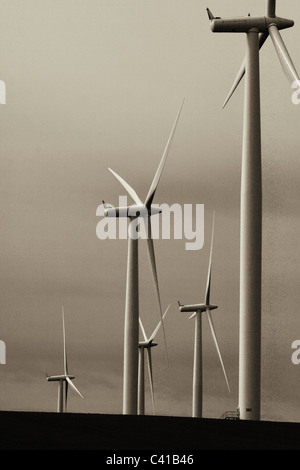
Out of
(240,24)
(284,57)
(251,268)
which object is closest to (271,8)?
(240,24)

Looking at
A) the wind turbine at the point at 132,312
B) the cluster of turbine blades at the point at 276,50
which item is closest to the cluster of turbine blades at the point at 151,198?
the wind turbine at the point at 132,312

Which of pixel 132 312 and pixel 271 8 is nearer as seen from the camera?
pixel 271 8

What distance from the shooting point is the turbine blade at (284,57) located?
156 feet

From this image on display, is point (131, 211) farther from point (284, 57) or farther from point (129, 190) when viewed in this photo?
point (284, 57)

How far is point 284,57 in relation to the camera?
1935 inches

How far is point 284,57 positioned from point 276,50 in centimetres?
119

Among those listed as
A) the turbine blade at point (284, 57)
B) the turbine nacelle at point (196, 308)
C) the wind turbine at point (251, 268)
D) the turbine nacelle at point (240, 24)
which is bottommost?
the wind turbine at point (251, 268)

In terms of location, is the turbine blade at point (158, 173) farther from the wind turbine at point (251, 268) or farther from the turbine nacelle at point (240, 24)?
the wind turbine at point (251, 268)

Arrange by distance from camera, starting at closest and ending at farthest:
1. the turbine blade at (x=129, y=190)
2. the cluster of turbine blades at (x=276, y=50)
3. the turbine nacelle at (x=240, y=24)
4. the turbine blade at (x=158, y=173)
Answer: the cluster of turbine blades at (x=276, y=50) → the turbine nacelle at (x=240, y=24) → the turbine blade at (x=158, y=173) → the turbine blade at (x=129, y=190)

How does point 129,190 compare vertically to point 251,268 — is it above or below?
above

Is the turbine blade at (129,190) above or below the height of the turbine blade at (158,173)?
above

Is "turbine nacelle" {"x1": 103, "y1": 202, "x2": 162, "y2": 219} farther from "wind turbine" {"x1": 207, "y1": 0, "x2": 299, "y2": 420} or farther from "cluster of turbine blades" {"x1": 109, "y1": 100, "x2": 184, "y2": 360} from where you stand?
"wind turbine" {"x1": 207, "y1": 0, "x2": 299, "y2": 420}

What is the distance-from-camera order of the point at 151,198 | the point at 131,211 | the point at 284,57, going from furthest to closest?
1. the point at 131,211
2. the point at 151,198
3. the point at 284,57
